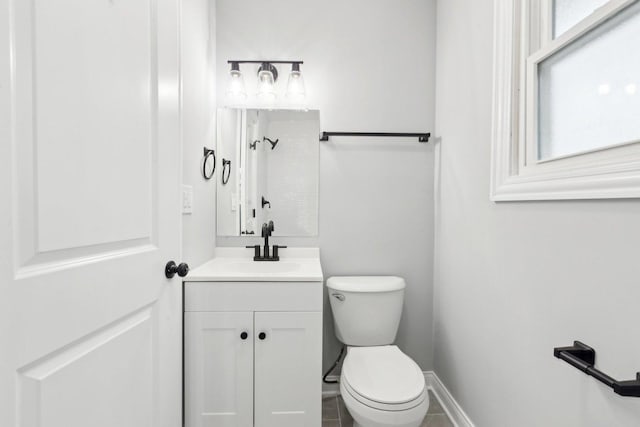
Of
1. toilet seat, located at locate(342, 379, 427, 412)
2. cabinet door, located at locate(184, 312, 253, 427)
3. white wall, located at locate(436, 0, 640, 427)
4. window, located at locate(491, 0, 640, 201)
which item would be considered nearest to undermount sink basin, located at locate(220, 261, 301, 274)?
cabinet door, located at locate(184, 312, 253, 427)

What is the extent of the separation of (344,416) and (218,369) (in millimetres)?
782

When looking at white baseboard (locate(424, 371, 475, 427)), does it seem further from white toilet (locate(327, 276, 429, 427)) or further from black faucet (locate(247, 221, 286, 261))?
black faucet (locate(247, 221, 286, 261))

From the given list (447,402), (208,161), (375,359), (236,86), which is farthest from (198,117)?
(447,402)

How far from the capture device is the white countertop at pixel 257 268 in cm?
131

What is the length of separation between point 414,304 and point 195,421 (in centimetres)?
131

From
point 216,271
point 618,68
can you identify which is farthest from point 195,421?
point 618,68

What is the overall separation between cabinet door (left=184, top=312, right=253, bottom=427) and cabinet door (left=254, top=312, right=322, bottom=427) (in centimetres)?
6

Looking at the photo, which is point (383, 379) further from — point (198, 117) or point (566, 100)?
point (198, 117)

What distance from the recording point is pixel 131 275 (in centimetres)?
87

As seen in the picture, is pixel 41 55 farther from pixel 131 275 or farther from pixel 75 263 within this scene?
pixel 131 275

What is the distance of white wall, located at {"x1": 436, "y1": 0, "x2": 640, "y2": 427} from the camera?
754 millimetres

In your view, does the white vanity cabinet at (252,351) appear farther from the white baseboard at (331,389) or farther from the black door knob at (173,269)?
the white baseboard at (331,389)

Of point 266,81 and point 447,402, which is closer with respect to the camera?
point 447,402

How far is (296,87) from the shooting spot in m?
1.76
